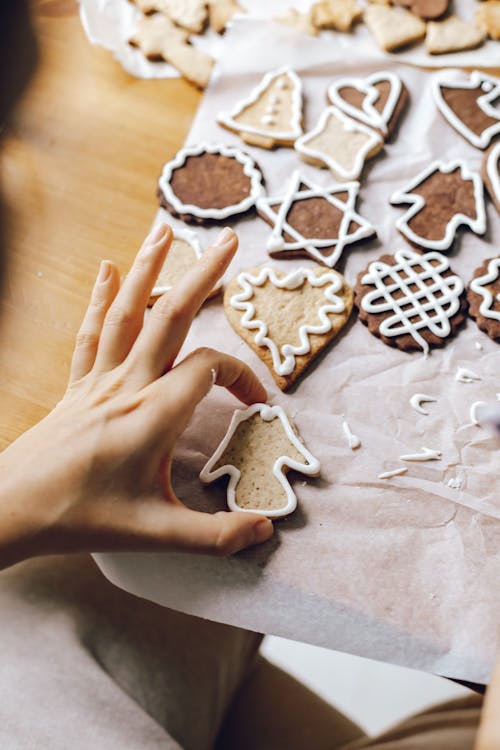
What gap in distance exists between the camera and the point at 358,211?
107 cm

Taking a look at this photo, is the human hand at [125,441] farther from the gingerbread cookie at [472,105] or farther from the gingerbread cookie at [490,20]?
the gingerbread cookie at [490,20]

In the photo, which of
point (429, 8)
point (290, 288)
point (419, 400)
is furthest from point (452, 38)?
point (419, 400)

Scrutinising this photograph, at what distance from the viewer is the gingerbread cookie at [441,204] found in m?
1.04

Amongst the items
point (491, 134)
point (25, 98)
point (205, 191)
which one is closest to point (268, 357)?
point (205, 191)

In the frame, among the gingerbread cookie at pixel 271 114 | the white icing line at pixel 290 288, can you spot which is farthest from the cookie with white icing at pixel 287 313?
the gingerbread cookie at pixel 271 114

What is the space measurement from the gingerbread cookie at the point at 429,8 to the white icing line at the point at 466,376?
63cm

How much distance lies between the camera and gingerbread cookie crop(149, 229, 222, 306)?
100 centimetres

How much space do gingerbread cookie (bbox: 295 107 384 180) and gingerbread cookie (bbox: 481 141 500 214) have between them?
158 mm

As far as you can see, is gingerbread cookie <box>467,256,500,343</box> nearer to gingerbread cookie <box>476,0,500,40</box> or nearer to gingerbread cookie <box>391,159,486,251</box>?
gingerbread cookie <box>391,159,486,251</box>

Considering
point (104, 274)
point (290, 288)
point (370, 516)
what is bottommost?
point (370, 516)

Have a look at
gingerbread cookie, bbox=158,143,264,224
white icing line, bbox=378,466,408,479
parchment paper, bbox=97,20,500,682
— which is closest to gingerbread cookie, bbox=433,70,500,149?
parchment paper, bbox=97,20,500,682

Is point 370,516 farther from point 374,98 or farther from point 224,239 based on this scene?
point 374,98

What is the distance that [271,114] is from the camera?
1.13 m

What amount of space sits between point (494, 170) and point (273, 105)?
35 cm
